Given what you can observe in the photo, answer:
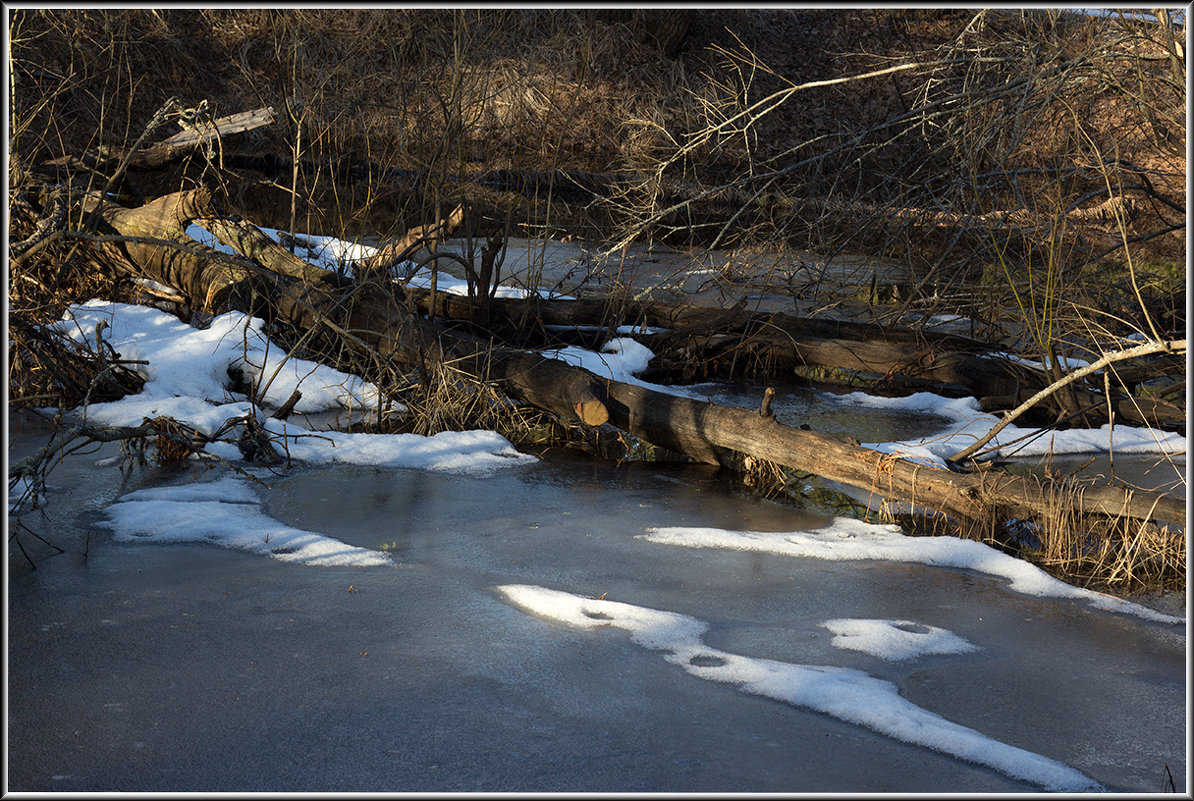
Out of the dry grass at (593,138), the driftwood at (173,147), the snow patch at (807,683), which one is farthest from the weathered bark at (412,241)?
the snow patch at (807,683)

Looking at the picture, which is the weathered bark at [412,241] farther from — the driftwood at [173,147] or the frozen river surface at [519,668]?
the frozen river surface at [519,668]

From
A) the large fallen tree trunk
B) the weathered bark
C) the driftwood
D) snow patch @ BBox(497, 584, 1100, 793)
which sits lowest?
snow patch @ BBox(497, 584, 1100, 793)

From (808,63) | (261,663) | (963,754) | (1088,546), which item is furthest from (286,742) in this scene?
(808,63)

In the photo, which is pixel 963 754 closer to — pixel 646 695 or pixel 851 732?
pixel 851 732

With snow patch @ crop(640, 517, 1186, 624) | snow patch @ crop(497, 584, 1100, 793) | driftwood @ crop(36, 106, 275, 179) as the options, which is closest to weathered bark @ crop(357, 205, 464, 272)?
driftwood @ crop(36, 106, 275, 179)

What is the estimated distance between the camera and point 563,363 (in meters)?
7.64

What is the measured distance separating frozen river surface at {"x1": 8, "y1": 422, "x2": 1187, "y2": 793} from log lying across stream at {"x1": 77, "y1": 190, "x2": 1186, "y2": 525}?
2.18ft

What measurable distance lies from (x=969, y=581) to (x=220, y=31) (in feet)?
72.7

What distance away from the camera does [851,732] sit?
3537mm

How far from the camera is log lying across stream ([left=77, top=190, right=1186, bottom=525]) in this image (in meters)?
5.66

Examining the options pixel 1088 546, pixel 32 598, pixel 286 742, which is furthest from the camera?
pixel 1088 546

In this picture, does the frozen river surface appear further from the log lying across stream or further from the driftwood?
the driftwood

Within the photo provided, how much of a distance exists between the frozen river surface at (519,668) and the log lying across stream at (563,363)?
0.66 meters

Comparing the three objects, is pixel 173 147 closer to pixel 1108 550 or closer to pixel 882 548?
pixel 882 548
